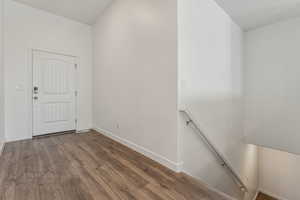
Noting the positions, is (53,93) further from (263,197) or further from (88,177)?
(263,197)

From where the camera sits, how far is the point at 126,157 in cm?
254

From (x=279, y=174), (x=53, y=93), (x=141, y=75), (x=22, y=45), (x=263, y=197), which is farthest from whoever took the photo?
(x=263, y=197)

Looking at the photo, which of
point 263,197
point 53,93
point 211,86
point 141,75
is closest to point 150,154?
point 141,75

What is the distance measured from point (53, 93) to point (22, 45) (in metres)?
1.23

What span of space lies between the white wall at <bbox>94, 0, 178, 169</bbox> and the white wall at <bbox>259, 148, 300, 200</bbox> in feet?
13.7

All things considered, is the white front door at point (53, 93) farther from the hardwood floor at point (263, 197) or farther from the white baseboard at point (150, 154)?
the hardwood floor at point (263, 197)

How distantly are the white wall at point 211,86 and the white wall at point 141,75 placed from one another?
0.17 m

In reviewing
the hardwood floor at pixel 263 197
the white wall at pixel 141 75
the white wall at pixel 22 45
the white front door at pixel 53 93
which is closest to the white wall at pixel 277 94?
the hardwood floor at pixel 263 197

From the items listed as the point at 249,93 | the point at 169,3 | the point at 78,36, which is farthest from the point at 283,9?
the point at 78,36

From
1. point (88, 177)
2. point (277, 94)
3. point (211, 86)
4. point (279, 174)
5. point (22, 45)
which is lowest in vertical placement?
point (279, 174)

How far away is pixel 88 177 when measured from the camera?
1919 mm

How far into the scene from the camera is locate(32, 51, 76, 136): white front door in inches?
141

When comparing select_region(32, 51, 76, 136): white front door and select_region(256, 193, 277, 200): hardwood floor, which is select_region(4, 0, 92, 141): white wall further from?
select_region(256, 193, 277, 200): hardwood floor

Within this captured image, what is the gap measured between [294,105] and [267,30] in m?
1.83
